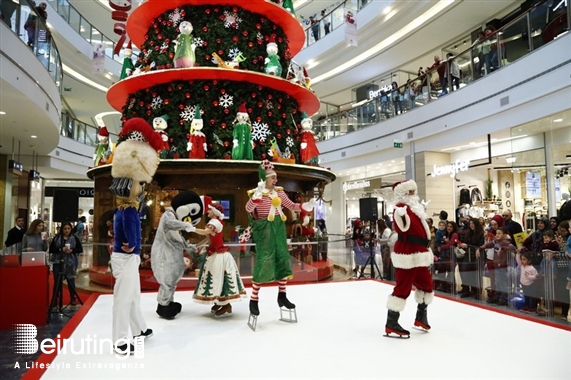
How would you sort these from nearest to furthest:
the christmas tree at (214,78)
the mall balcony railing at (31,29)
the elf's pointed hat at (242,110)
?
1. the mall balcony railing at (31,29)
2. the elf's pointed hat at (242,110)
3. the christmas tree at (214,78)

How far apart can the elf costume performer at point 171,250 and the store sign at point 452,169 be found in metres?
11.5

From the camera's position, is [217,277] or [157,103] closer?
[217,277]

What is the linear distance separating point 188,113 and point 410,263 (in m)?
5.83

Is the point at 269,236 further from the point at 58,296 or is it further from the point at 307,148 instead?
→ the point at 307,148

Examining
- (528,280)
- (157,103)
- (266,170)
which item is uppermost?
(157,103)

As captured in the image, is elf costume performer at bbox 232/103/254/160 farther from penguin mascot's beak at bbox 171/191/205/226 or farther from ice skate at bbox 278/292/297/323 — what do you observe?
ice skate at bbox 278/292/297/323

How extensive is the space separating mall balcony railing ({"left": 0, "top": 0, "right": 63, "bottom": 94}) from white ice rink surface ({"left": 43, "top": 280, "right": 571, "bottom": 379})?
5.30 metres

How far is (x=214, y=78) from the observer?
327 inches

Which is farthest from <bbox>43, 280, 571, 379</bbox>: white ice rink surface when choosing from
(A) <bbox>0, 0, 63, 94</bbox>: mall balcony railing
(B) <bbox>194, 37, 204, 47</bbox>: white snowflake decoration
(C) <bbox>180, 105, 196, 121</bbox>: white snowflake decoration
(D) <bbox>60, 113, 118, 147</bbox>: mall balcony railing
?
(D) <bbox>60, 113, 118, 147</bbox>: mall balcony railing

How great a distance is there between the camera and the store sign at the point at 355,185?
807 inches

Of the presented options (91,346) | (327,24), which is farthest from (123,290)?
(327,24)

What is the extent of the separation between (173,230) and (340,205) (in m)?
18.6

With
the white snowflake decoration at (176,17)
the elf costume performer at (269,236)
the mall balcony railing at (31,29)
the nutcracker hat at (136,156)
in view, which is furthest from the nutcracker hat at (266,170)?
Answer: the white snowflake decoration at (176,17)

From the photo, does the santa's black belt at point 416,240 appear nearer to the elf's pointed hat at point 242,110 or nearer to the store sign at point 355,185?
the elf's pointed hat at point 242,110
